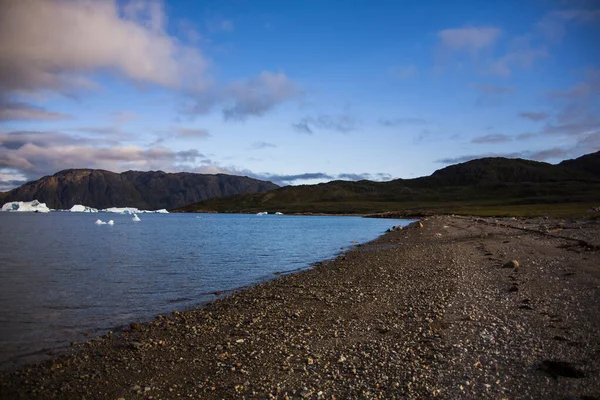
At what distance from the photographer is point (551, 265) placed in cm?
2494

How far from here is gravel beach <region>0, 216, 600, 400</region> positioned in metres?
9.18

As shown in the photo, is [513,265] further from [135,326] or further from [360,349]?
[135,326]

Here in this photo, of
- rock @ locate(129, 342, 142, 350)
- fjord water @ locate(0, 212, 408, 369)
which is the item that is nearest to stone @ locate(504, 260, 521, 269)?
fjord water @ locate(0, 212, 408, 369)

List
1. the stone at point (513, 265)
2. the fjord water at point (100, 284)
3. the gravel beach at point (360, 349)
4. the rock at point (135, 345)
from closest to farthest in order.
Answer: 1. the gravel beach at point (360, 349)
2. the rock at point (135, 345)
3. the fjord water at point (100, 284)
4. the stone at point (513, 265)

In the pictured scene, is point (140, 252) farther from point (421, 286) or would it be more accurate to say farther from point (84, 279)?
point (421, 286)

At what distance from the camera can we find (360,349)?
1160 cm

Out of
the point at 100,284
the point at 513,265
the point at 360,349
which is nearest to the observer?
the point at 360,349

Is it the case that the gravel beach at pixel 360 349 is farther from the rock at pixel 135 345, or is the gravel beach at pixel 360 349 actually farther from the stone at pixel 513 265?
the stone at pixel 513 265

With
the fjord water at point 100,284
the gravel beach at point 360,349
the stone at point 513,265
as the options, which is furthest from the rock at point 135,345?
the stone at point 513,265

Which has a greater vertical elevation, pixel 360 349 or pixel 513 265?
pixel 513 265

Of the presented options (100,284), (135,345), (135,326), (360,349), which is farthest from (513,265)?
(100,284)

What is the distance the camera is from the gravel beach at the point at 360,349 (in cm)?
918

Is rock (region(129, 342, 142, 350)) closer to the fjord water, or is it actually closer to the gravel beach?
the gravel beach

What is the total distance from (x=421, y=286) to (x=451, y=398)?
12873mm
